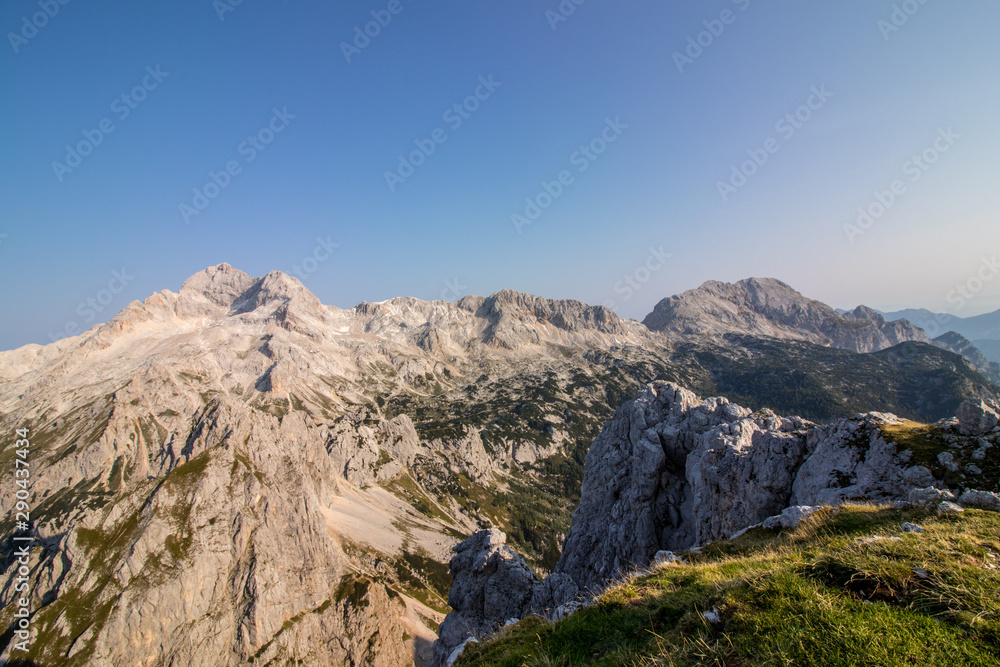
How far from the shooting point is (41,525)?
102 m

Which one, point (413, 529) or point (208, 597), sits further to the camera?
point (413, 529)

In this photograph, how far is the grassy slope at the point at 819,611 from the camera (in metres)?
6.67

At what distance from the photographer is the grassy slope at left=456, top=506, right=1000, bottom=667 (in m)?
6.67

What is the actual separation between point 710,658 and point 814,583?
3358mm

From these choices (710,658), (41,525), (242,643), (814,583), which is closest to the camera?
(710,658)

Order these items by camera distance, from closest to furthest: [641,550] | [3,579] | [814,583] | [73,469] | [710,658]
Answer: [710,658], [814,583], [641,550], [3,579], [73,469]

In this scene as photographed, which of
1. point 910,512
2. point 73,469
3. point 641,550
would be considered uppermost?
point 910,512

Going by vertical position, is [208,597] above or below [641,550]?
below

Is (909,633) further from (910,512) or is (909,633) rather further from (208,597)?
(208,597)

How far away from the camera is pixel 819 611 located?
7.86 metres

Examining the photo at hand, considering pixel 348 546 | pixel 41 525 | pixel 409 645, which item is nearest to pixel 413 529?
pixel 348 546

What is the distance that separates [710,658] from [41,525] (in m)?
164

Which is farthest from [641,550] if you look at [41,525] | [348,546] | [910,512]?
[41,525]

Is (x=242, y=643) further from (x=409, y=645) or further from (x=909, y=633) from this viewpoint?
(x=909, y=633)
